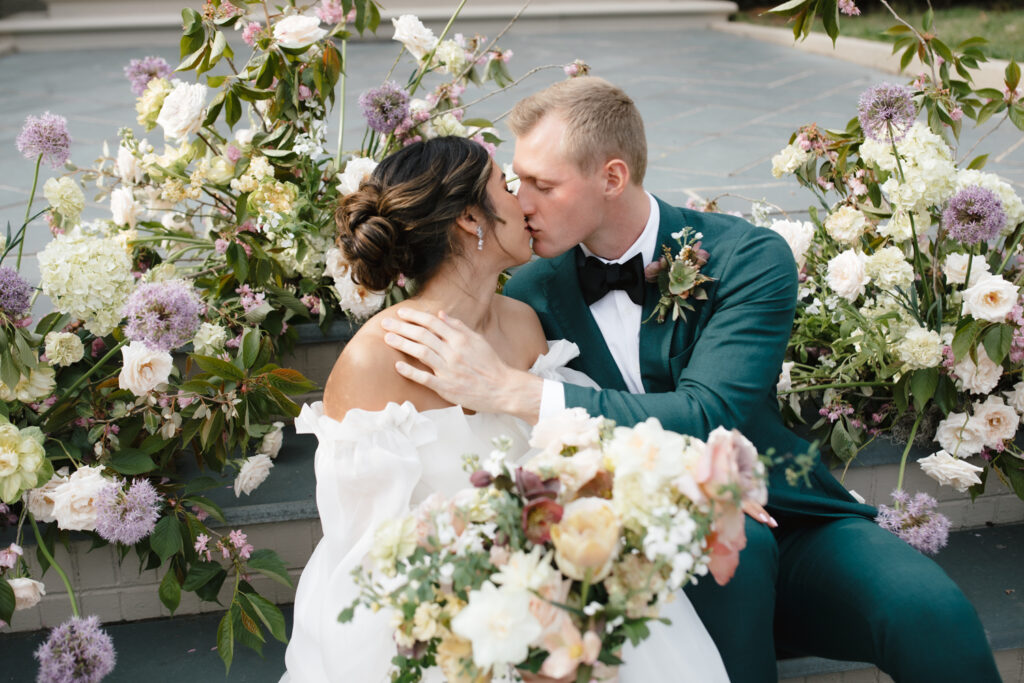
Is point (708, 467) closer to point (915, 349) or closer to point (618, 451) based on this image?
point (618, 451)

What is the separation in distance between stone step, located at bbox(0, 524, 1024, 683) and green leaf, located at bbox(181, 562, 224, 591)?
234mm

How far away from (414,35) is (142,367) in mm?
1242

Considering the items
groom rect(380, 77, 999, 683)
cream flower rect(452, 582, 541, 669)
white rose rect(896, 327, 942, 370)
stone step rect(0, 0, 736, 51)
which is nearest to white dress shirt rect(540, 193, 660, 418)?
groom rect(380, 77, 999, 683)

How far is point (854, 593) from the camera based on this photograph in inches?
77.2

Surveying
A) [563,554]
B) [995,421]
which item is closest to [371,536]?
[563,554]

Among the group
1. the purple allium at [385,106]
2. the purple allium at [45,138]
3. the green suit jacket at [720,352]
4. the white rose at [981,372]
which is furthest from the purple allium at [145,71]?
the white rose at [981,372]

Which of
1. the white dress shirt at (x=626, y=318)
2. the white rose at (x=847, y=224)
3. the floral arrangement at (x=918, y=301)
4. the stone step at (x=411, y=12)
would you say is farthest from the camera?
the stone step at (x=411, y=12)

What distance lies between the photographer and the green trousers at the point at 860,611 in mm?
1845

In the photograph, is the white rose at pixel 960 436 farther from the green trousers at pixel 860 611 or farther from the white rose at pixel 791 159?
the white rose at pixel 791 159

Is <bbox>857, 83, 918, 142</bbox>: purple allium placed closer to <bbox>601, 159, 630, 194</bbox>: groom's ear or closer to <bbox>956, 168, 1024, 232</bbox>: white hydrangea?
<bbox>956, 168, 1024, 232</bbox>: white hydrangea

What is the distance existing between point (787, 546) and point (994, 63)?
5.84 m

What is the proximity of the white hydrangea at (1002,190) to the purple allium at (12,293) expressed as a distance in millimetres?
A: 2265

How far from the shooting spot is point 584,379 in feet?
7.68

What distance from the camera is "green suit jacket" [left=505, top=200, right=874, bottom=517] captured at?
6.83 ft
